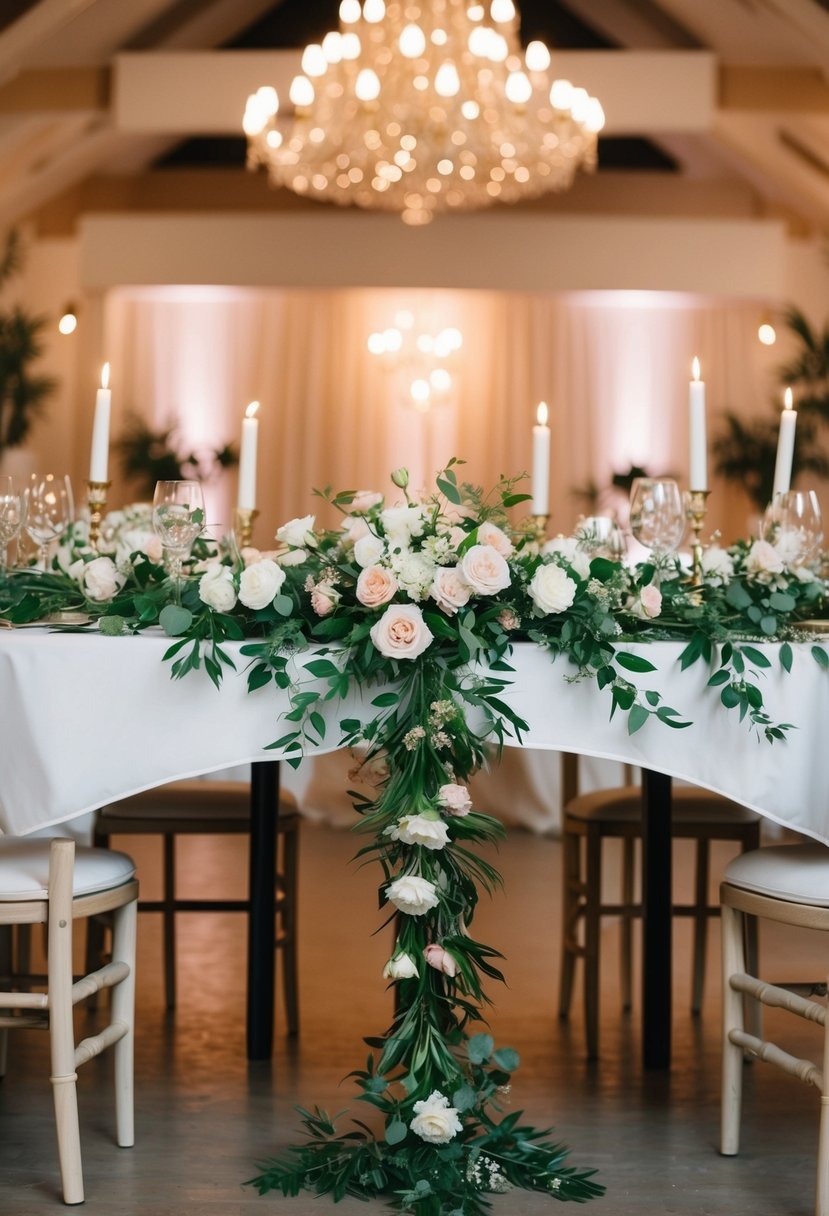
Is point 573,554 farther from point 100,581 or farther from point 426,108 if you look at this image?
point 426,108

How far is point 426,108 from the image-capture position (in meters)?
6.68

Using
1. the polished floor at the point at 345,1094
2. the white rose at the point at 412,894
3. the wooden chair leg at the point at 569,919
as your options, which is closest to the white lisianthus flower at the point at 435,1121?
the polished floor at the point at 345,1094

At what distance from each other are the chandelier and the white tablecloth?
4492mm

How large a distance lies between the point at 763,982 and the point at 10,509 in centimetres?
174

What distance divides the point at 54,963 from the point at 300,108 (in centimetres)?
535

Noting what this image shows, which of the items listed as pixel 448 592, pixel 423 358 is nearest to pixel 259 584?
pixel 448 592

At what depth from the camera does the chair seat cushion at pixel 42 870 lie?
251 centimetres

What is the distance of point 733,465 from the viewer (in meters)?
10.5

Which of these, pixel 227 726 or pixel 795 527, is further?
pixel 795 527

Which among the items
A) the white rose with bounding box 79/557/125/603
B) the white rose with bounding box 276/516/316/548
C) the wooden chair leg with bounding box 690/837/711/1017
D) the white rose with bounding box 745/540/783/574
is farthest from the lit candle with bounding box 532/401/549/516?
the wooden chair leg with bounding box 690/837/711/1017

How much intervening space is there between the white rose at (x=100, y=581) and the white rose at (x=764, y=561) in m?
1.26

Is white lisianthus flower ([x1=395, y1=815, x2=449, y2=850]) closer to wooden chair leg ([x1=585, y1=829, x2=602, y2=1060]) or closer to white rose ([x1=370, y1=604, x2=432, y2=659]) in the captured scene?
white rose ([x1=370, y1=604, x2=432, y2=659])

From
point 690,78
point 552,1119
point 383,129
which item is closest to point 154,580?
point 552,1119

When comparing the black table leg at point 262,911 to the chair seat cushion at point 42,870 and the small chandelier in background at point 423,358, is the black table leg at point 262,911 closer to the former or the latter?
the chair seat cushion at point 42,870
